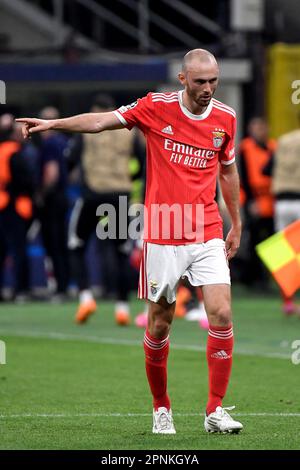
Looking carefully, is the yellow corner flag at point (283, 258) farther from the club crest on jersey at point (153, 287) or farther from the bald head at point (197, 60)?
the bald head at point (197, 60)

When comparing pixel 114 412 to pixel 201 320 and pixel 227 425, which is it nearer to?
pixel 227 425

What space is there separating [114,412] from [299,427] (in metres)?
1.40

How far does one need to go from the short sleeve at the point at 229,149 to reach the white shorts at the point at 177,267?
0.49 m

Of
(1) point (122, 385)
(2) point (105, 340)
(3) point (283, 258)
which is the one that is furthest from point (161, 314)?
(2) point (105, 340)

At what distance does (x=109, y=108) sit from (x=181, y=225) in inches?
283

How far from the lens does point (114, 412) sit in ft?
31.4

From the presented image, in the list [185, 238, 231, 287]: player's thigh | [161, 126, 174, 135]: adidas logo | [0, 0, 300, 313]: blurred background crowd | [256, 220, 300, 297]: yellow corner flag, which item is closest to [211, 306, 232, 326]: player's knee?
[185, 238, 231, 287]: player's thigh

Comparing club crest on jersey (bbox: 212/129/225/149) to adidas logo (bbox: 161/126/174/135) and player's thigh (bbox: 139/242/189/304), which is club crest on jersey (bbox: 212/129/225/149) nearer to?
adidas logo (bbox: 161/126/174/135)

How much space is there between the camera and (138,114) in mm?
8570

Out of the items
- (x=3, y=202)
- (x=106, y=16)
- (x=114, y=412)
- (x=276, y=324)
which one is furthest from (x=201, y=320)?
(x=106, y=16)

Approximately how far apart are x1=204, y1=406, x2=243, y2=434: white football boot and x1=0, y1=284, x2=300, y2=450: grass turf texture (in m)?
0.06

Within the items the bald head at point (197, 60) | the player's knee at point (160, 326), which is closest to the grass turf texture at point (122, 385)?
the player's knee at point (160, 326)

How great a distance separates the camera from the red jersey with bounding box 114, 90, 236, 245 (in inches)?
336

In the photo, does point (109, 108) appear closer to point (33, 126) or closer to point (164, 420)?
point (33, 126)
